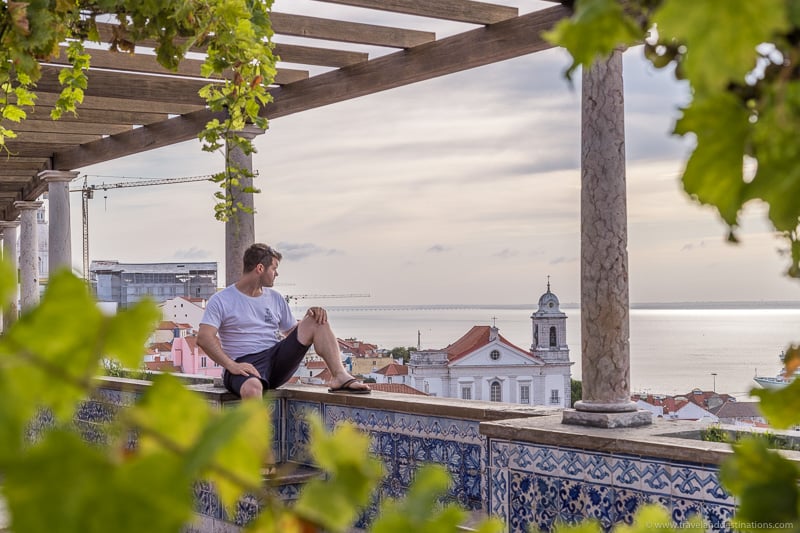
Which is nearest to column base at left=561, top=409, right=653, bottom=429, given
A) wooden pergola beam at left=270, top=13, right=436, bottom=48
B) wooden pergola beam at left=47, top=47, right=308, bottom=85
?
wooden pergola beam at left=270, top=13, right=436, bottom=48

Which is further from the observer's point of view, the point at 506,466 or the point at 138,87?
the point at 138,87

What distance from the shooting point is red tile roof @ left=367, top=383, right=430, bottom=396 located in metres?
6.02

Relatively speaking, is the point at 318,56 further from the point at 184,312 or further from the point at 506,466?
the point at 184,312

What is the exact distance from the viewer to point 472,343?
6191 mm

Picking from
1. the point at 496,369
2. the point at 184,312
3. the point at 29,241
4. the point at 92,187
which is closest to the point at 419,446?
the point at 496,369

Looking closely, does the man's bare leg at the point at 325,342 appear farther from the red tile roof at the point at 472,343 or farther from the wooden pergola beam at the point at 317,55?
the wooden pergola beam at the point at 317,55

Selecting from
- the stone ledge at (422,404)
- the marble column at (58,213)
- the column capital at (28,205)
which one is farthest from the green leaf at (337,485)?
the column capital at (28,205)

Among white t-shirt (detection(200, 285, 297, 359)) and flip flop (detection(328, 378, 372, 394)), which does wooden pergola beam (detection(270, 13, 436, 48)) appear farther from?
flip flop (detection(328, 378, 372, 394))

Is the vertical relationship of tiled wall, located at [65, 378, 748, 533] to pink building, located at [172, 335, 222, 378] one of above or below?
below

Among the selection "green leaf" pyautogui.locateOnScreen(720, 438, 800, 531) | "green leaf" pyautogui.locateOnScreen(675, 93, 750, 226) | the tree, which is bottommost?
"green leaf" pyautogui.locateOnScreen(720, 438, 800, 531)

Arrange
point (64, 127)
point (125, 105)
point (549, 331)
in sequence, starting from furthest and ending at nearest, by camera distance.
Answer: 1. point (64, 127)
2. point (125, 105)
3. point (549, 331)

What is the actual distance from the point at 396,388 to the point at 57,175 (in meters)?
5.68

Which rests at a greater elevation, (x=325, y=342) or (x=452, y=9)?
(x=452, y=9)

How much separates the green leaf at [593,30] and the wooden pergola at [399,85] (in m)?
2.99
